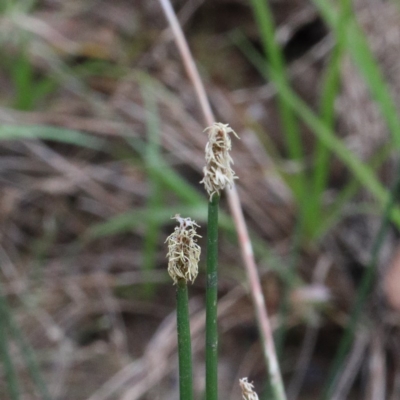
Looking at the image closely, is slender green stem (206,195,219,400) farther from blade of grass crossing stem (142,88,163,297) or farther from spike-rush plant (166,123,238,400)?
blade of grass crossing stem (142,88,163,297)

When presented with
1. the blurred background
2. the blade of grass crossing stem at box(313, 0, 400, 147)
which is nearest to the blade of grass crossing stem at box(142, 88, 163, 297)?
the blurred background

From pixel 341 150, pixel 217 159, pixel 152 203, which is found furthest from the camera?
pixel 152 203

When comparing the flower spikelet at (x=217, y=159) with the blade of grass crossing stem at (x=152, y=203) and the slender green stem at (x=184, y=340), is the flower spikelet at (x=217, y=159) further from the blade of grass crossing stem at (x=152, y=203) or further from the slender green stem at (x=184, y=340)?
the blade of grass crossing stem at (x=152, y=203)

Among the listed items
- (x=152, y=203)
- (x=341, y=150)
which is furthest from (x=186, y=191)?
(x=341, y=150)

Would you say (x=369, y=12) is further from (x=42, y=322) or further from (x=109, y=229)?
(x=42, y=322)

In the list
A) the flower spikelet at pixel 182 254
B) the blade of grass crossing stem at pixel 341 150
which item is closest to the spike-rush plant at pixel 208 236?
the flower spikelet at pixel 182 254

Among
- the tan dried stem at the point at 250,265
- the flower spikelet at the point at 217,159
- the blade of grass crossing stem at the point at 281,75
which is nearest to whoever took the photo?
the flower spikelet at the point at 217,159

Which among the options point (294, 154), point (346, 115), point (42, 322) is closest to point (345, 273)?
point (294, 154)

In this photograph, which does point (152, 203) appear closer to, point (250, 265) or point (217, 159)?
point (250, 265)
